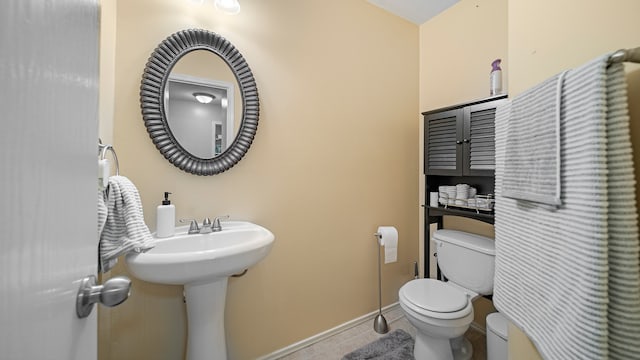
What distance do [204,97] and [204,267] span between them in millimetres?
925

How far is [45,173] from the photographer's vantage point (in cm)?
32

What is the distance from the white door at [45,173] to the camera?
25 cm

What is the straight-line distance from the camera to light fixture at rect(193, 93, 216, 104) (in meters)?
1.35

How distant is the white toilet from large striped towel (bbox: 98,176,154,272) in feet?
4.50

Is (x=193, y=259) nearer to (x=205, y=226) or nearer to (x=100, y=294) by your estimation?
(x=205, y=226)

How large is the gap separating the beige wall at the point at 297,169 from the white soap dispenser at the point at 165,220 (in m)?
0.11

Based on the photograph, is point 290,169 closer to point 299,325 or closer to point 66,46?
point 299,325

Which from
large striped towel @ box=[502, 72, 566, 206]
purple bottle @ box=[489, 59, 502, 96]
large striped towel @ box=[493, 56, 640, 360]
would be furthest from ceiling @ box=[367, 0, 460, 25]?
large striped towel @ box=[493, 56, 640, 360]

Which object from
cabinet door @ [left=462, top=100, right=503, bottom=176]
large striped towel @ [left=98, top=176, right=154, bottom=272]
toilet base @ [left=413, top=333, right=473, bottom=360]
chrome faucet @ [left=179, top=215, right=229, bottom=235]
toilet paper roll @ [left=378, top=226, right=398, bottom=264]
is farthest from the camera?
toilet paper roll @ [left=378, top=226, right=398, bottom=264]

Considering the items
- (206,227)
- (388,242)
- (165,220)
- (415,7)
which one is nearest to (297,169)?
(206,227)


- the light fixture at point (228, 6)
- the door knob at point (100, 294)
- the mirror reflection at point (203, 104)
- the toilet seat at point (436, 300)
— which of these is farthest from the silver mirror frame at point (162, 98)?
the toilet seat at point (436, 300)

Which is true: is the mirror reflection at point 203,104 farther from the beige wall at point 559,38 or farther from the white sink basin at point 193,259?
the beige wall at point 559,38

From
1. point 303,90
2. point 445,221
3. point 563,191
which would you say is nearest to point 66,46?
point 563,191

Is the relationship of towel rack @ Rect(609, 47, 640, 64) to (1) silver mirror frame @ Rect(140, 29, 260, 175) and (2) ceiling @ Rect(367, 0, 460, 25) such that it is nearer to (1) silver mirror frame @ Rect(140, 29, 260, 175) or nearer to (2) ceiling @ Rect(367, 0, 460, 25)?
(1) silver mirror frame @ Rect(140, 29, 260, 175)
